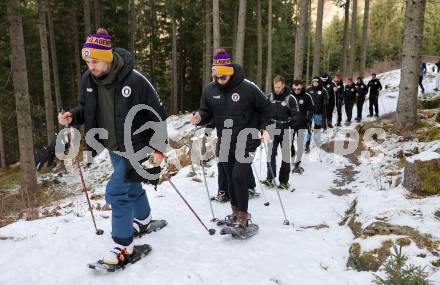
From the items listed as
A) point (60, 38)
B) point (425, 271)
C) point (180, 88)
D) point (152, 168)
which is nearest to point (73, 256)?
point (152, 168)

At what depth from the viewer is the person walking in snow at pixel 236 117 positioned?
5.88 m

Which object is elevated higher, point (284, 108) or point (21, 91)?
point (21, 91)

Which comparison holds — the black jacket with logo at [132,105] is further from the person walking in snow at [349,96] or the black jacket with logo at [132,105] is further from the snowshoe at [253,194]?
the person walking in snow at [349,96]

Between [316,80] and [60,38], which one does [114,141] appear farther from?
[60,38]

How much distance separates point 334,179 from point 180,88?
28713mm

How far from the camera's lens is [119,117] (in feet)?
15.2

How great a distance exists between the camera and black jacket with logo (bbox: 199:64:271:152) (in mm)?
5973

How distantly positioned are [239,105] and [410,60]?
7662 millimetres

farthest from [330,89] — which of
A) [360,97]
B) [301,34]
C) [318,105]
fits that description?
[318,105]

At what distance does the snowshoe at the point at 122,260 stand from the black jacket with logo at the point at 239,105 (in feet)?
6.97

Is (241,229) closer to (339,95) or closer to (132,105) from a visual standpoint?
(132,105)

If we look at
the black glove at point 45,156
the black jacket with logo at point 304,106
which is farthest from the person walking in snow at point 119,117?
the black jacket with logo at point 304,106

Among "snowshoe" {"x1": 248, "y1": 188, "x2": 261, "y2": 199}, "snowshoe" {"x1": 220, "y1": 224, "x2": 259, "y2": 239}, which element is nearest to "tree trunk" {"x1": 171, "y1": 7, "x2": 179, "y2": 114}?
"snowshoe" {"x1": 248, "y1": 188, "x2": 261, "y2": 199}

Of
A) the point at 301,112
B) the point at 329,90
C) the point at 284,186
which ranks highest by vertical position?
the point at 329,90
